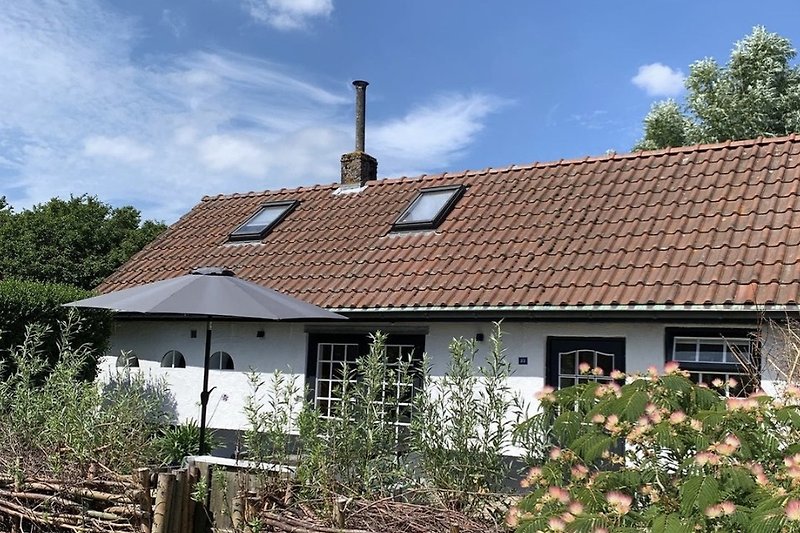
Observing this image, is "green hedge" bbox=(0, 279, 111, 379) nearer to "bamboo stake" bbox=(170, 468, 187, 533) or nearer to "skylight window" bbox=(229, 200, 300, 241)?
"skylight window" bbox=(229, 200, 300, 241)

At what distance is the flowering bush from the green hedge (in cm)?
920

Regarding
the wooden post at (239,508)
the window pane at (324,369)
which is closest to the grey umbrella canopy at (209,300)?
the wooden post at (239,508)

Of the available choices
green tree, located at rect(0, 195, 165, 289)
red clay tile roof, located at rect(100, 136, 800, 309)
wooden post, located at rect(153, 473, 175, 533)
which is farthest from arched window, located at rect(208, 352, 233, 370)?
green tree, located at rect(0, 195, 165, 289)

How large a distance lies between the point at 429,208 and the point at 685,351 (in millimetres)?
5590

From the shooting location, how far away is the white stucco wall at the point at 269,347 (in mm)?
9367

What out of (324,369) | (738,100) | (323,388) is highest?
(738,100)

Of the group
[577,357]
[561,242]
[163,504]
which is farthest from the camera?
[561,242]

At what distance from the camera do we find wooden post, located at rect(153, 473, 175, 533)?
16.6 feet

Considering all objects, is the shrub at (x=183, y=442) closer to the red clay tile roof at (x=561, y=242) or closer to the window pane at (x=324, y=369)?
the window pane at (x=324, y=369)

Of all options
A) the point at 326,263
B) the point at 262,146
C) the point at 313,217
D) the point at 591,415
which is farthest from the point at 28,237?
the point at 591,415

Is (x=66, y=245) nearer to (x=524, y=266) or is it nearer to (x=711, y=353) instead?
(x=524, y=266)

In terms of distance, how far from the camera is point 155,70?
9797 mm

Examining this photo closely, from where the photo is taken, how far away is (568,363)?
9.73 meters

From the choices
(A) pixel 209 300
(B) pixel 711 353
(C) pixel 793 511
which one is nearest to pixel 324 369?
(A) pixel 209 300
